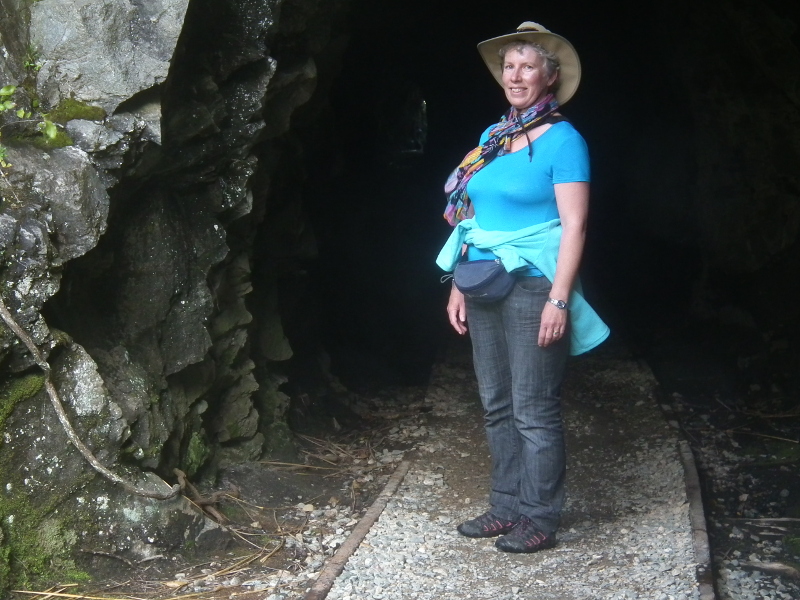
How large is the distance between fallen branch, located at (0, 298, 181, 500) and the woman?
140 cm

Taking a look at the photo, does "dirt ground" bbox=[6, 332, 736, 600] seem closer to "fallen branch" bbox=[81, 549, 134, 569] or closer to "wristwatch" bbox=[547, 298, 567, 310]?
"fallen branch" bbox=[81, 549, 134, 569]

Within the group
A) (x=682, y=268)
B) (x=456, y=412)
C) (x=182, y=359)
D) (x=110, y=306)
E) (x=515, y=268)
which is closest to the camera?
(x=515, y=268)

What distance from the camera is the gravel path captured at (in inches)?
121

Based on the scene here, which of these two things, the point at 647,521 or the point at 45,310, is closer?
the point at 45,310

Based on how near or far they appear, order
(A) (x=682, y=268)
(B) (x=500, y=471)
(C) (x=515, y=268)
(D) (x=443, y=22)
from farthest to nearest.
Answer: (D) (x=443, y=22), (A) (x=682, y=268), (B) (x=500, y=471), (C) (x=515, y=268)

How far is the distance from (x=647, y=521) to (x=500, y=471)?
2.79 feet

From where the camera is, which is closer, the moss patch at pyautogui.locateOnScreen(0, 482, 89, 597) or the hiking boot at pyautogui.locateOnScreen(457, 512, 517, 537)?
the moss patch at pyautogui.locateOnScreen(0, 482, 89, 597)

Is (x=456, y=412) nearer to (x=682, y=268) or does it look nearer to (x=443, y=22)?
(x=682, y=268)

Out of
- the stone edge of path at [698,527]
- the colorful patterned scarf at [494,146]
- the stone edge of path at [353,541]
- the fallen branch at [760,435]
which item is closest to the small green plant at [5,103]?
the colorful patterned scarf at [494,146]

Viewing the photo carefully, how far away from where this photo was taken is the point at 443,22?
9.73m

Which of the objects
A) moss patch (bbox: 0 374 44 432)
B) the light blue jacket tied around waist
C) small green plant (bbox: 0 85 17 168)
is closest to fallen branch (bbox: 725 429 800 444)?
the light blue jacket tied around waist

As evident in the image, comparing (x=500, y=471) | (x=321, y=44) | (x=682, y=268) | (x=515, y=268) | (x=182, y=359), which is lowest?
(x=682, y=268)

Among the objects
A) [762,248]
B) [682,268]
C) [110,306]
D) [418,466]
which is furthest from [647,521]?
[682,268]

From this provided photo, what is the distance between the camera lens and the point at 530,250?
2938 mm
